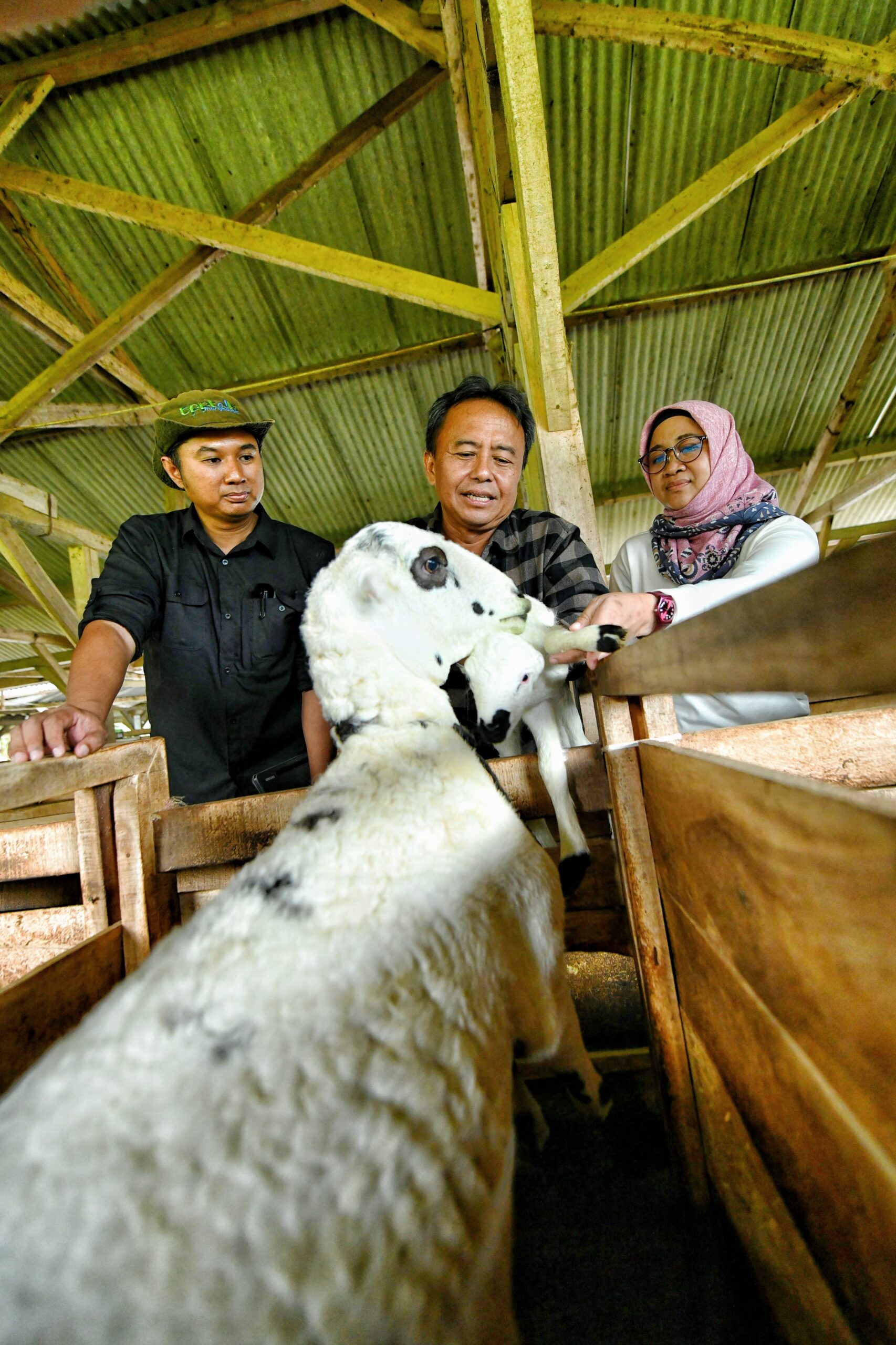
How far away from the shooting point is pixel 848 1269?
65 centimetres

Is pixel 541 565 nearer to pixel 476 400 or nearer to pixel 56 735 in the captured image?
pixel 476 400

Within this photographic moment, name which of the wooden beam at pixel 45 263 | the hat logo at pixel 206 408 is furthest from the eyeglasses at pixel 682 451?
the wooden beam at pixel 45 263

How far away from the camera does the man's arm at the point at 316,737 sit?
2.32 meters

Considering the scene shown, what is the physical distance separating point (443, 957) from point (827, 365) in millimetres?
7798

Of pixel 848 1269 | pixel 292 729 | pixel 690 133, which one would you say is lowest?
pixel 848 1269

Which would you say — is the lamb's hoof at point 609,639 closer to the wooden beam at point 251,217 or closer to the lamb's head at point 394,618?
the lamb's head at point 394,618

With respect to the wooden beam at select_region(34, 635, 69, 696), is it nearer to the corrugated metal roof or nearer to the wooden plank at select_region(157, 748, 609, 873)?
the corrugated metal roof

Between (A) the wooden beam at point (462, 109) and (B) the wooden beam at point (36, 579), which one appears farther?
(B) the wooden beam at point (36, 579)

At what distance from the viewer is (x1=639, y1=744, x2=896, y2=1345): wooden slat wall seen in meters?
0.53

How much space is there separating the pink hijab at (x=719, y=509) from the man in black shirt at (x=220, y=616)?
1.66m

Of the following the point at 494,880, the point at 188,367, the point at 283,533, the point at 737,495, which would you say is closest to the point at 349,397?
the point at 188,367

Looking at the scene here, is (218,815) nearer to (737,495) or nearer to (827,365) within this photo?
(737,495)

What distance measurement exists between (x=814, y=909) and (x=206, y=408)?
2488 mm

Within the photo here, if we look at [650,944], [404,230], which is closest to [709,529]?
[650,944]
